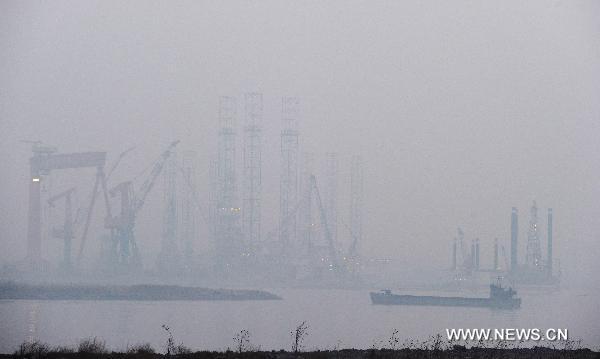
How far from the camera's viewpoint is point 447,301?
6656 cm

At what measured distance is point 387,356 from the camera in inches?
527

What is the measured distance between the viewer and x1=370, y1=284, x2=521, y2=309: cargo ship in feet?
214

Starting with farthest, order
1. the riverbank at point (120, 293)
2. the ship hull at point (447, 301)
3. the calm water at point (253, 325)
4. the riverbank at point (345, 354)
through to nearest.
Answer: the riverbank at point (120, 293)
the ship hull at point (447, 301)
the calm water at point (253, 325)
the riverbank at point (345, 354)

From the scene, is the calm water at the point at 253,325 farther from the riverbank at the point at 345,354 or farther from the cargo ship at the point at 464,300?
the riverbank at the point at 345,354

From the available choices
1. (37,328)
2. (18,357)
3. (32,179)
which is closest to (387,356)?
(18,357)

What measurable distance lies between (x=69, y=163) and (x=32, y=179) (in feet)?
12.7

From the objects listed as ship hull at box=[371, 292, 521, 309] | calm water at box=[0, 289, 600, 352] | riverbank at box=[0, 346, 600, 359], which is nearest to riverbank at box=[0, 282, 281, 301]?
calm water at box=[0, 289, 600, 352]

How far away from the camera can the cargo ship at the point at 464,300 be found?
65312 mm

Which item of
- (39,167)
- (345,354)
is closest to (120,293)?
(39,167)

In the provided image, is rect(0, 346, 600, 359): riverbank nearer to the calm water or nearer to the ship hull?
the calm water

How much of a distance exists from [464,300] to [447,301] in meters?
1.29

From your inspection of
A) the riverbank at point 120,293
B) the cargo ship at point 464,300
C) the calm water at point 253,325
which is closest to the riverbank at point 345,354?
the calm water at point 253,325

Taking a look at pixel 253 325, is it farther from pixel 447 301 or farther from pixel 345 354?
pixel 447 301

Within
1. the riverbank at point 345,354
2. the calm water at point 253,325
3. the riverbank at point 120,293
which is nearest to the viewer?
the riverbank at point 345,354
